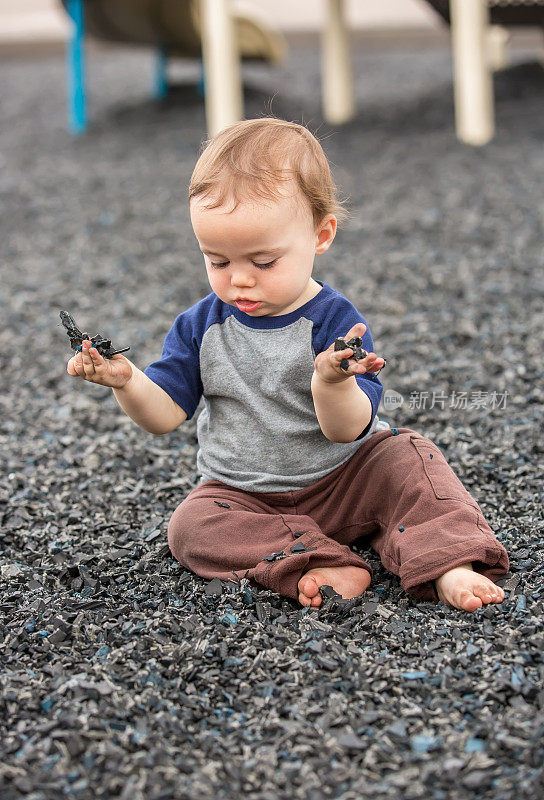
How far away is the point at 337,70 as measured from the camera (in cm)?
599

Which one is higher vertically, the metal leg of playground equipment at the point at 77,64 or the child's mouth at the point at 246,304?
the metal leg of playground equipment at the point at 77,64

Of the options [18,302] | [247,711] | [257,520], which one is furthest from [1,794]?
[18,302]

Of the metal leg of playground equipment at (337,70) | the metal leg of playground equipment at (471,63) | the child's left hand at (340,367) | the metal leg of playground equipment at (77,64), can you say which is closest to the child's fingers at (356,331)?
the child's left hand at (340,367)

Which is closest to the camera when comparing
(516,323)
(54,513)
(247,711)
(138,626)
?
(247,711)

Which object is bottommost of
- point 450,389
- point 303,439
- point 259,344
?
point 450,389

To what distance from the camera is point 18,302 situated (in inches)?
159

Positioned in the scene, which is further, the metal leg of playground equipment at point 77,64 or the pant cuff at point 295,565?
the metal leg of playground equipment at point 77,64

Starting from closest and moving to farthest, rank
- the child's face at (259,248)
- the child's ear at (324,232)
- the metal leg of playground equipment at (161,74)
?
1. the child's face at (259,248)
2. the child's ear at (324,232)
3. the metal leg of playground equipment at (161,74)

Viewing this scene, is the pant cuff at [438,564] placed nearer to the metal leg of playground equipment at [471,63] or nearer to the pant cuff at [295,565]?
the pant cuff at [295,565]

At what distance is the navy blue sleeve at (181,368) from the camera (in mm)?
1987

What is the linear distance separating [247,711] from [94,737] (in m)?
0.25

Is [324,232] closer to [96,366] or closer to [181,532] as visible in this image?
[96,366]

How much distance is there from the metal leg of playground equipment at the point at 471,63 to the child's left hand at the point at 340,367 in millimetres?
3634

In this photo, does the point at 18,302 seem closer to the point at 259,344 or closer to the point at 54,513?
the point at 54,513
